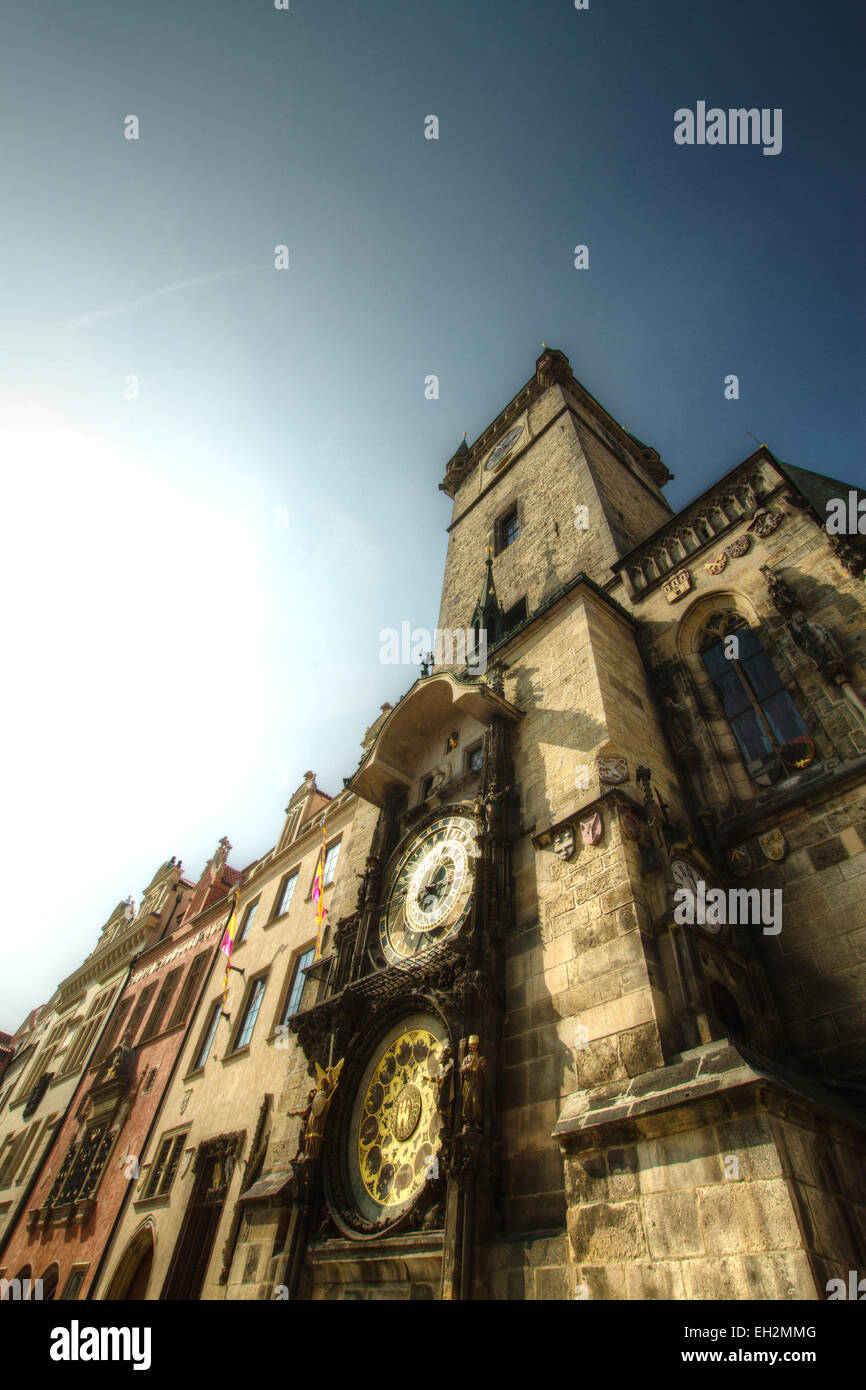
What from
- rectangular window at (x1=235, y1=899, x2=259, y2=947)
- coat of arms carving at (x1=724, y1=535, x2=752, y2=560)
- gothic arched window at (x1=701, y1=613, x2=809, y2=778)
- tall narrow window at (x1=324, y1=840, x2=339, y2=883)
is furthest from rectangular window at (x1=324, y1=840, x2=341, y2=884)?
coat of arms carving at (x1=724, y1=535, x2=752, y2=560)

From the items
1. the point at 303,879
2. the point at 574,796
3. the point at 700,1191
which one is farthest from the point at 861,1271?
the point at 303,879

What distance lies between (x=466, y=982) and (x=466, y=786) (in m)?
4.02

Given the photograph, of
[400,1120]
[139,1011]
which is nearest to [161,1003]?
[139,1011]

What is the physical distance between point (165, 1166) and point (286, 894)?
6.83 metres

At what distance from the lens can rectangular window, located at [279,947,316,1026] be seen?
1536 cm

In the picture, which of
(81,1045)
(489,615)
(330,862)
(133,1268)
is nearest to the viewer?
(489,615)

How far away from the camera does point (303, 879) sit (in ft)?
61.7

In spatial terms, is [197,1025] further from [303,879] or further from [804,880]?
[804,880]

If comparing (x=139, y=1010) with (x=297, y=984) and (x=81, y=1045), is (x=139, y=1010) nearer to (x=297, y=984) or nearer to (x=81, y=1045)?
(x=81, y=1045)

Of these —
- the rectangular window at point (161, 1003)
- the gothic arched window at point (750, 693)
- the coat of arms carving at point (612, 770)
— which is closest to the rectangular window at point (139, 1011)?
the rectangular window at point (161, 1003)

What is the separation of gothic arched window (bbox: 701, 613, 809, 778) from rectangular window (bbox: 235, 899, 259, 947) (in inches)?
609

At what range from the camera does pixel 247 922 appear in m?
20.8

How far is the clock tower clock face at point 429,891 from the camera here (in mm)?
9859

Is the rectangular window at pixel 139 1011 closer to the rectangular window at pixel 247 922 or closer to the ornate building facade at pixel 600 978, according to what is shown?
the rectangular window at pixel 247 922
